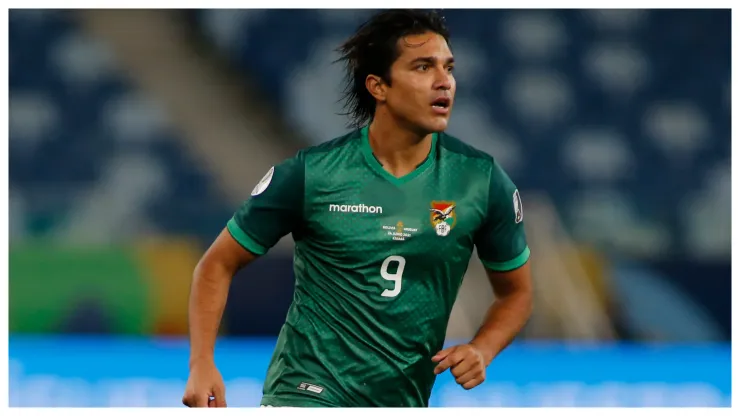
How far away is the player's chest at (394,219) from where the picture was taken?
348 cm

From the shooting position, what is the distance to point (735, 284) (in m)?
7.61

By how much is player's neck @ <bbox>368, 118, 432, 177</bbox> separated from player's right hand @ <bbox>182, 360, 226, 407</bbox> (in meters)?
0.87

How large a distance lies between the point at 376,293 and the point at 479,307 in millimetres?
6143

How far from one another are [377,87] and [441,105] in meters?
0.26

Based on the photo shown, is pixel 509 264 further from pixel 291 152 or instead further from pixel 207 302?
pixel 291 152

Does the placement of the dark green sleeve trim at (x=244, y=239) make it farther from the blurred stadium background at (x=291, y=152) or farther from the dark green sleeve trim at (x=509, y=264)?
the blurred stadium background at (x=291, y=152)

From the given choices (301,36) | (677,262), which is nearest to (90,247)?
(301,36)

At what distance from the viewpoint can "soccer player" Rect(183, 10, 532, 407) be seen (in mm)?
3445

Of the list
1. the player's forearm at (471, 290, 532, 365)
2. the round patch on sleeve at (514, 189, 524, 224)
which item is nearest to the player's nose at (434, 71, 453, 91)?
the round patch on sleeve at (514, 189, 524, 224)

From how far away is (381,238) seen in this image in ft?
11.4

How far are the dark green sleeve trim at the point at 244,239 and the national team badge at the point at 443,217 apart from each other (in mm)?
564

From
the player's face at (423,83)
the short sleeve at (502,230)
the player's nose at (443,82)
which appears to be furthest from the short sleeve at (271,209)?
the short sleeve at (502,230)

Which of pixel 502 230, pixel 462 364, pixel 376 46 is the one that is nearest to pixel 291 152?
pixel 376 46

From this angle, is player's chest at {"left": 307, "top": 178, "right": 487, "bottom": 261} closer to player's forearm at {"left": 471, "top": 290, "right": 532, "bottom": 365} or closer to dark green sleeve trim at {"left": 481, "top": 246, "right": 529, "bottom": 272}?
dark green sleeve trim at {"left": 481, "top": 246, "right": 529, "bottom": 272}
